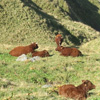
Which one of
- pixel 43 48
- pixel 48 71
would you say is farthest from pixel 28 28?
pixel 48 71

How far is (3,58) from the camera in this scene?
19.2 meters

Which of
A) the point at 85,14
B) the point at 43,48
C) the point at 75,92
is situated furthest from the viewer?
the point at 85,14

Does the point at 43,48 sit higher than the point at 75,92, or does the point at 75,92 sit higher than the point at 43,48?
the point at 43,48

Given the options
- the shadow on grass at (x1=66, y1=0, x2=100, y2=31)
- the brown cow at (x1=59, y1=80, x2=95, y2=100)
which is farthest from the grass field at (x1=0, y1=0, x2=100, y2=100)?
the brown cow at (x1=59, y1=80, x2=95, y2=100)

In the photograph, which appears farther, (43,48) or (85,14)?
(85,14)

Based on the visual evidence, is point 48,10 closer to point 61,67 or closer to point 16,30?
point 16,30

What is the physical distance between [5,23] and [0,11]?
10.6 ft

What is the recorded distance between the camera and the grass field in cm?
1220

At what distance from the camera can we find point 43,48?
25.4m

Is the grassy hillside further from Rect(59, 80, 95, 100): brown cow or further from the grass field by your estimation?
Rect(59, 80, 95, 100): brown cow

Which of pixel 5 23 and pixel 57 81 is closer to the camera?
pixel 57 81

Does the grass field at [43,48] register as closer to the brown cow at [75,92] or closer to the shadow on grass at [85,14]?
the shadow on grass at [85,14]

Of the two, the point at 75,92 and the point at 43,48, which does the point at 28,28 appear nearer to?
the point at 43,48

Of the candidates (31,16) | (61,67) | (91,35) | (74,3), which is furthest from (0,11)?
(74,3)
